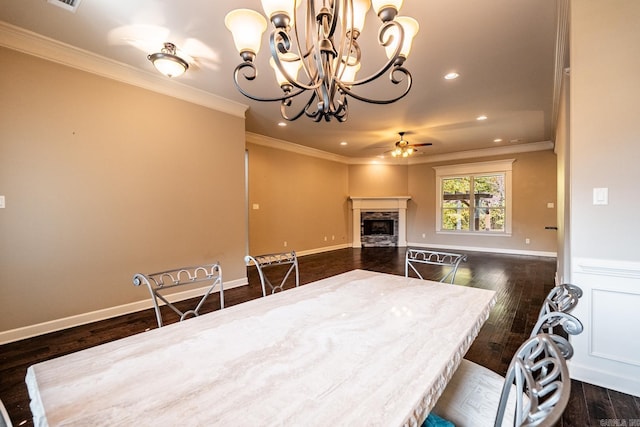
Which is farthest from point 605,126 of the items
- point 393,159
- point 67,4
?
point 393,159

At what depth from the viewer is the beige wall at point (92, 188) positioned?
2516 millimetres

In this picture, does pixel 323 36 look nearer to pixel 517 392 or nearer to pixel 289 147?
pixel 517 392

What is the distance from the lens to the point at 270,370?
0.83m

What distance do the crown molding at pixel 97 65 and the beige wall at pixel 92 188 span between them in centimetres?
7

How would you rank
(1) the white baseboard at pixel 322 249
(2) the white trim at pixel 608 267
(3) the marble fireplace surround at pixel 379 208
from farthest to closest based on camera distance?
(3) the marble fireplace surround at pixel 379 208
(1) the white baseboard at pixel 322 249
(2) the white trim at pixel 608 267

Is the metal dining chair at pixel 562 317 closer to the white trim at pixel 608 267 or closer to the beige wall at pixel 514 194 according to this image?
the white trim at pixel 608 267

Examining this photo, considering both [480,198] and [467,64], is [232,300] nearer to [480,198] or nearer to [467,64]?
[467,64]

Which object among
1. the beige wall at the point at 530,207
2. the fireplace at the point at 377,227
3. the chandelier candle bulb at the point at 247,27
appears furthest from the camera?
the fireplace at the point at 377,227

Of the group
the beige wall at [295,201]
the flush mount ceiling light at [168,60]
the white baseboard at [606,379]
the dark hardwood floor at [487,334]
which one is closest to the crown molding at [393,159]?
the beige wall at [295,201]

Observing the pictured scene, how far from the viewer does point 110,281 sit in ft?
9.92

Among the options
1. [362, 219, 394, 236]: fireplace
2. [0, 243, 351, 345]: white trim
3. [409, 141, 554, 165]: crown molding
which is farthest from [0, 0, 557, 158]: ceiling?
[362, 219, 394, 236]: fireplace

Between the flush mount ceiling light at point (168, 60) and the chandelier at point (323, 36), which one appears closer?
the chandelier at point (323, 36)

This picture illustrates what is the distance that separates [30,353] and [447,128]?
6.31 metres

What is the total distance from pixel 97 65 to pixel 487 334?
15.3 feet
